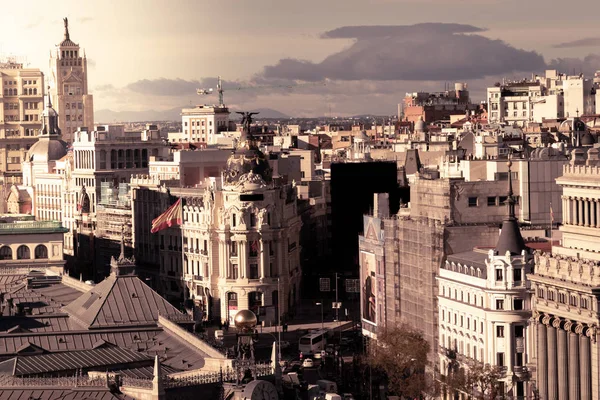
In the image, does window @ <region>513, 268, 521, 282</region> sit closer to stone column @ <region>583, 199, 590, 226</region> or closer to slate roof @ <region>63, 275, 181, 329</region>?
stone column @ <region>583, 199, 590, 226</region>

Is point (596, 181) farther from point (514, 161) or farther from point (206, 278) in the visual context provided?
point (206, 278)

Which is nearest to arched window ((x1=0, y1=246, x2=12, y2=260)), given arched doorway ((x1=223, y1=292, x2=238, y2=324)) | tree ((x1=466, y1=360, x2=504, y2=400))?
arched doorway ((x1=223, y1=292, x2=238, y2=324))

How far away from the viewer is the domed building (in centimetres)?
17725

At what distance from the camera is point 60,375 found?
97.9m

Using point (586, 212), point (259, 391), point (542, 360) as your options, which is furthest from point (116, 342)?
point (259, 391)

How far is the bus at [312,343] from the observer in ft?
505

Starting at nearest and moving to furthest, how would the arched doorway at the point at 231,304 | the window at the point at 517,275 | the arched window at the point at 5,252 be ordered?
1. the window at the point at 517,275
2. the arched doorway at the point at 231,304
3. the arched window at the point at 5,252

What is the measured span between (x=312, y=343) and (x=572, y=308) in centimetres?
5060

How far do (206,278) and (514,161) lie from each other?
44019 mm

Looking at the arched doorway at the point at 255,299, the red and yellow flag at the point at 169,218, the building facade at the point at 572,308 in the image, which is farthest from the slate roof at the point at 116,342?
the red and yellow flag at the point at 169,218

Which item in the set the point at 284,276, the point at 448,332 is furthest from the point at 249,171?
the point at 448,332

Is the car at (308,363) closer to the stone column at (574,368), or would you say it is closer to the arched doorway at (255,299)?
the arched doorway at (255,299)

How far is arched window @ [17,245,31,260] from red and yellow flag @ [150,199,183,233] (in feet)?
48.2

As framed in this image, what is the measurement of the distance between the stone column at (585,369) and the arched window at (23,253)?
9951 cm
